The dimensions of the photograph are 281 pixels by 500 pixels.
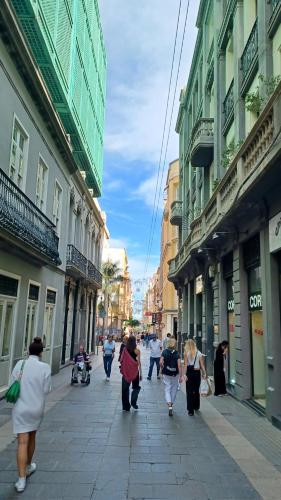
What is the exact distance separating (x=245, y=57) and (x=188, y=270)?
41.1 feet

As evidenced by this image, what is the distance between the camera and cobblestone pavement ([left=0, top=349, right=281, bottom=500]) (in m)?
4.96

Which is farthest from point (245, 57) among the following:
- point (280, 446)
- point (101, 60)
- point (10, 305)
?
point (101, 60)

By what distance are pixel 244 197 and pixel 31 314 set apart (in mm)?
8261

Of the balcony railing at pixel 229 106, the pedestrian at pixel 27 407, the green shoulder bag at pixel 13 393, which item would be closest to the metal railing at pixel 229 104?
the balcony railing at pixel 229 106

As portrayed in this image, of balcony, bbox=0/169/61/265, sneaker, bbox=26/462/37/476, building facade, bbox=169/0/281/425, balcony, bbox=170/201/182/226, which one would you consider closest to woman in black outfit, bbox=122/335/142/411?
building facade, bbox=169/0/281/425

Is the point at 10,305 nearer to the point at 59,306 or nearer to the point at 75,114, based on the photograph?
the point at 59,306

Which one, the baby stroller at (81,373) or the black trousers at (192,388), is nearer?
the black trousers at (192,388)

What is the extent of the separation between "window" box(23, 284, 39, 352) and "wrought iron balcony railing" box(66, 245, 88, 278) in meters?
5.14

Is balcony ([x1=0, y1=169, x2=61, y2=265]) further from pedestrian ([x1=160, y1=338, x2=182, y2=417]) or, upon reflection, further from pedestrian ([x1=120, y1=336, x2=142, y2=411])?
pedestrian ([x1=160, y1=338, x2=182, y2=417])

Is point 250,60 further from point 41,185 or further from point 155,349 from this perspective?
point 155,349

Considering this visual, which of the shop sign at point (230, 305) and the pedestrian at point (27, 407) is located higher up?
the shop sign at point (230, 305)

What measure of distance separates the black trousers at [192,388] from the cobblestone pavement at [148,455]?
256mm

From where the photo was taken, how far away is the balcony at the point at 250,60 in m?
11.8

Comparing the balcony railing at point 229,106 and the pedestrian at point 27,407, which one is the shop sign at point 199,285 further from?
the pedestrian at point 27,407
